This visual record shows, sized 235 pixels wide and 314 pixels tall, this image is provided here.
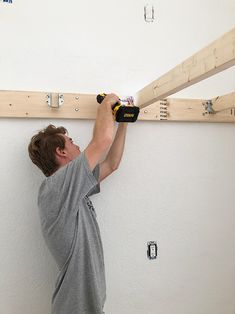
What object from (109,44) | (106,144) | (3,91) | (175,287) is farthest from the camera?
(175,287)

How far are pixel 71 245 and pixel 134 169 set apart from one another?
592mm

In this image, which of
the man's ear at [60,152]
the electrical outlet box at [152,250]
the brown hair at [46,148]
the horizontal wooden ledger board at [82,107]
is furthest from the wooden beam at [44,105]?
the electrical outlet box at [152,250]

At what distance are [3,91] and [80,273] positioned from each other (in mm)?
914

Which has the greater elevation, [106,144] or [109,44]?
[109,44]

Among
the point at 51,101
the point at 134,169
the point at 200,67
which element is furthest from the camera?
the point at 134,169

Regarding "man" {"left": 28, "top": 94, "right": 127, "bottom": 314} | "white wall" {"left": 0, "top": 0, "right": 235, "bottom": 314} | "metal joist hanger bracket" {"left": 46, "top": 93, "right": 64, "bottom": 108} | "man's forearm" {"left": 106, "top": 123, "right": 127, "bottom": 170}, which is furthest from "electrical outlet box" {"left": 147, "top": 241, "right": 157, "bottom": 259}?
"metal joist hanger bracket" {"left": 46, "top": 93, "right": 64, "bottom": 108}

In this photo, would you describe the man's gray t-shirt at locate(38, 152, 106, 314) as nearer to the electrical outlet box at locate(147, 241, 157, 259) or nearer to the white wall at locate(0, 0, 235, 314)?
the white wall at locate(0, 0, 235, 314)

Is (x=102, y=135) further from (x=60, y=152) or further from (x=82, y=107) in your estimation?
(x=82, y=107)

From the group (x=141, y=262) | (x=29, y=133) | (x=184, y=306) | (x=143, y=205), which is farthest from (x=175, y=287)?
(x=29, y=133)

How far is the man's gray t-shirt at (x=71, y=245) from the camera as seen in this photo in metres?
1.21

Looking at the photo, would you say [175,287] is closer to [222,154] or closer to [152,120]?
[222,154]

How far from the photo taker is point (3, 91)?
A: 1.43 metres

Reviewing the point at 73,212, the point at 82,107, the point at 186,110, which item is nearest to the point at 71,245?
the point at 73,212

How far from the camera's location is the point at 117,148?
1.56 m
